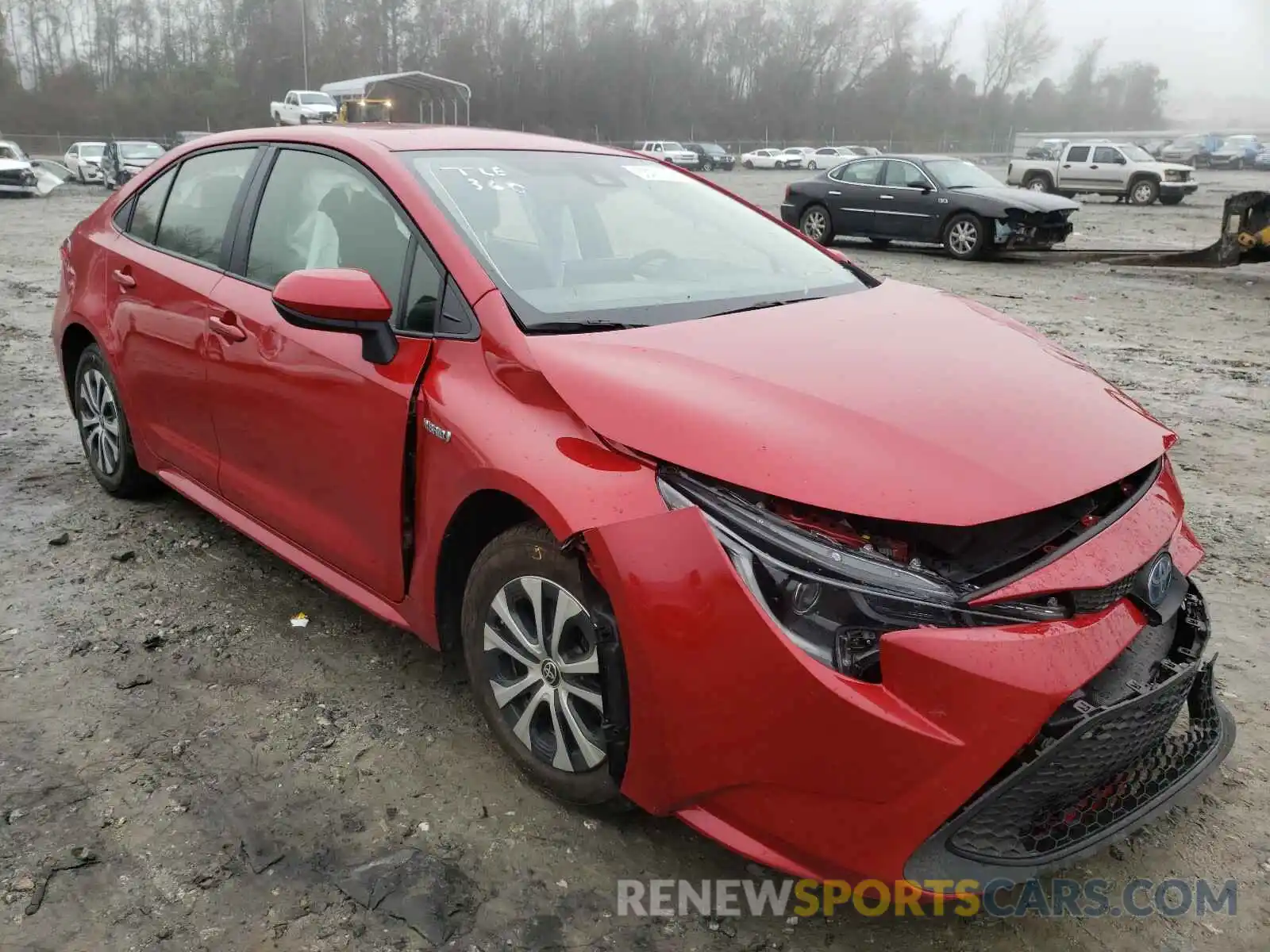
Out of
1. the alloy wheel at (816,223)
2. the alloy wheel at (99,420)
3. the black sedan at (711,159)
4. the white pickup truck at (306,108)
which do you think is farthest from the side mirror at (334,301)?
the black sedan at (711,159)

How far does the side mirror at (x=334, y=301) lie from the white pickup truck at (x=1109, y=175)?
1089 inches

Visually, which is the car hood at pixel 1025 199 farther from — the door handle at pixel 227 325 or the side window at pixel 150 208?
the door handle at pixel 227 325

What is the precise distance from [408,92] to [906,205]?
3882 cm

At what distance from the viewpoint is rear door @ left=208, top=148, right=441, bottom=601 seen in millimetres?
2693

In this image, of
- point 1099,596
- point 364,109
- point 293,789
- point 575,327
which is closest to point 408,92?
point 364,109

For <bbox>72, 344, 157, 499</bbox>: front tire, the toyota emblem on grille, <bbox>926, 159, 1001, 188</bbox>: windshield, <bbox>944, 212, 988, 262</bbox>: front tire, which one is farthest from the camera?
<bbox>926, 159, 1001, 188</bbox>: windshield

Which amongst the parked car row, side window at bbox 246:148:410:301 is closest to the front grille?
side window at bbox 246:148:410:301

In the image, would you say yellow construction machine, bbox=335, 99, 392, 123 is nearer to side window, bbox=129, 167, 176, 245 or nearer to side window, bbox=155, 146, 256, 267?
side window, bbox=129, 167, 176, 245

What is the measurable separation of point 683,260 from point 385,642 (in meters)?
1.58

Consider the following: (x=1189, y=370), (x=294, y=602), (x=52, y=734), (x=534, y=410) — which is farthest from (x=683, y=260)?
(x=1189, y=370)

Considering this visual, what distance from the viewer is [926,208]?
14766mm

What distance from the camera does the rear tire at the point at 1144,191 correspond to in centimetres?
2595

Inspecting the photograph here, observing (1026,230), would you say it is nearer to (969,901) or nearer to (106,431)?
(106,431)

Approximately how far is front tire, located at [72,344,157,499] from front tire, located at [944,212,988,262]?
12.6 m
